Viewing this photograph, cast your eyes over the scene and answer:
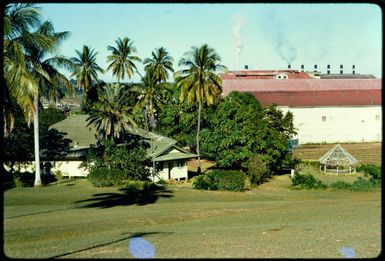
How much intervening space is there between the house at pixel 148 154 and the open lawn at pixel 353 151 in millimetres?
20411

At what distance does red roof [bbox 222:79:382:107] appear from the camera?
7662cm

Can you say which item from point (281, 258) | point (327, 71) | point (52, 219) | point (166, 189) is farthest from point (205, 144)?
point (327, 71)

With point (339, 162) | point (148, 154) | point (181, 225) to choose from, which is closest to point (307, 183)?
point (339, 162)

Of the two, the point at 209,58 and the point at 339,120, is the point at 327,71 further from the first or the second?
the point at 209,58

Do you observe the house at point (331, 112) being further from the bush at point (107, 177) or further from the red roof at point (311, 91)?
the bush at point (107, 177)

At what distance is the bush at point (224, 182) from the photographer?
128 ft

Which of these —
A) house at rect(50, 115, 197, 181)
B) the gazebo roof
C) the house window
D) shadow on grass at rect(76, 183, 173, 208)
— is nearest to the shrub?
the gazebo roof

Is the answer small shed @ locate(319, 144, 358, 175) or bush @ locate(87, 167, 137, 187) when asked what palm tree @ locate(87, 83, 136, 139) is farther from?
small shed @ locate(319, 144, 358, 175)

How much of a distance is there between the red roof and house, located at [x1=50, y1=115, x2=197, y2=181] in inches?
1284

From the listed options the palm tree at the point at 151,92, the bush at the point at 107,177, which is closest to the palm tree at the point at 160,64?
the palm tree at the point at 151,92

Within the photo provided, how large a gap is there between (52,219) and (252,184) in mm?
23067

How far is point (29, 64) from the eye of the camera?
107 feet

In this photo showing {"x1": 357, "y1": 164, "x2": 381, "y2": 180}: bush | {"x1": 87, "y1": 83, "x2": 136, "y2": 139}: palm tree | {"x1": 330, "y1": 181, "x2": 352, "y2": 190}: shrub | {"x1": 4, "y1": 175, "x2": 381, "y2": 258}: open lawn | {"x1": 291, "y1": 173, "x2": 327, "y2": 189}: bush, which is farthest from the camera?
{"x1": 357, "y1": 164, "x2": 381, "y2": 180}: bush

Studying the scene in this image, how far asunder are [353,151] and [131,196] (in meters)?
42.2
